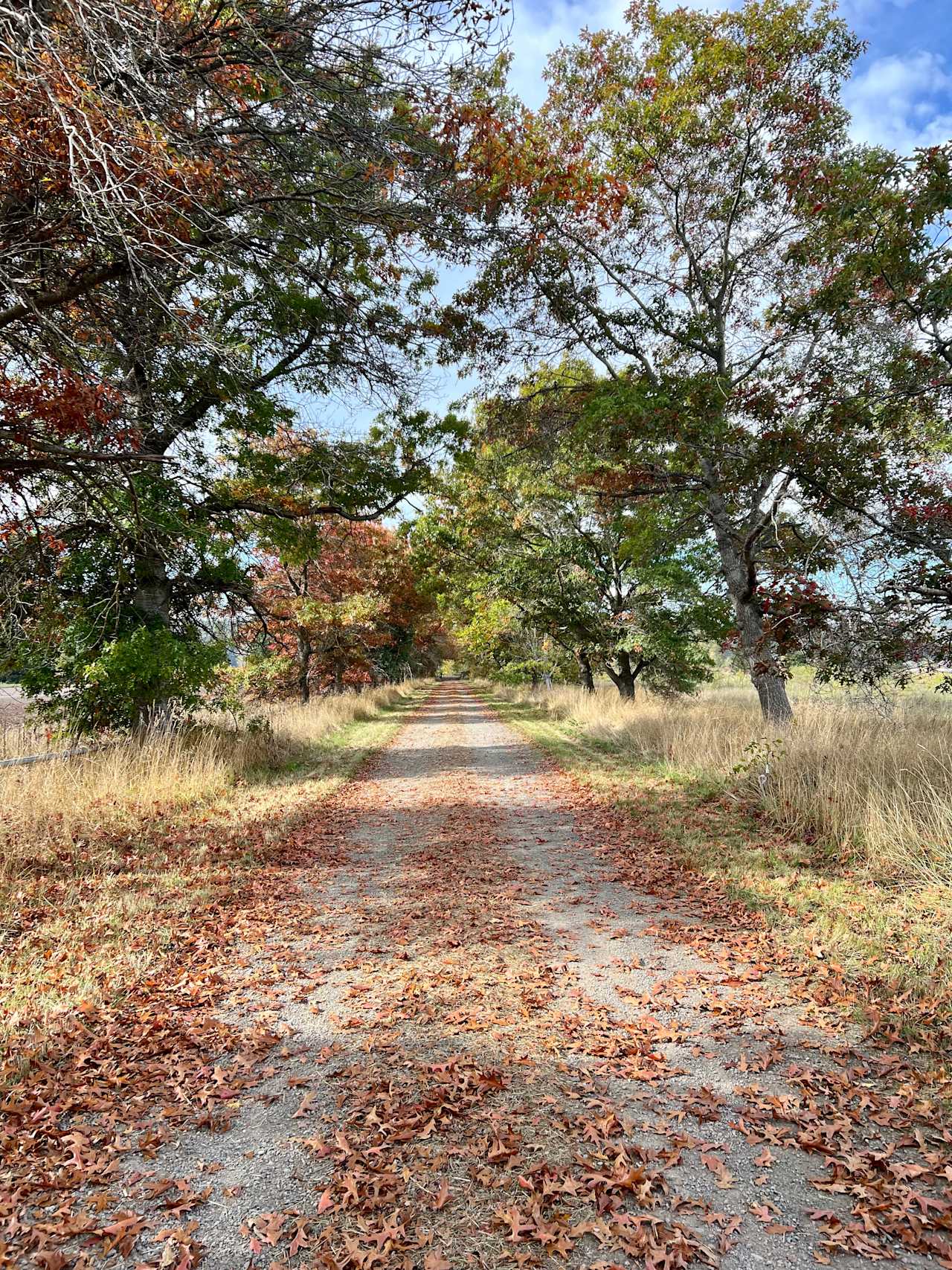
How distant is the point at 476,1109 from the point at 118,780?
23.6 ft

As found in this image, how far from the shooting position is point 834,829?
6398mm

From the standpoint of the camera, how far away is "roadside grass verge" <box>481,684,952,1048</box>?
166 inches

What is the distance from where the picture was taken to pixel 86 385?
4922 millimetres

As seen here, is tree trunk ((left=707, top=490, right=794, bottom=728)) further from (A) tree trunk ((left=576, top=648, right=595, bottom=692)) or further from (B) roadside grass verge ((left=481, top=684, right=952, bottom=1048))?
(A) tree trunk ((left=576, top=648, right=595, bottom=692))

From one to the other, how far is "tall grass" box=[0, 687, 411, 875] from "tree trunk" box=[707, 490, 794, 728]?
8.37 metres

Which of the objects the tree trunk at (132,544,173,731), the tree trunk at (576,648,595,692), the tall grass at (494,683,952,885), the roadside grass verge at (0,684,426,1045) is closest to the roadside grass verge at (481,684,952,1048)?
the tall grass at (494,683,952,885)

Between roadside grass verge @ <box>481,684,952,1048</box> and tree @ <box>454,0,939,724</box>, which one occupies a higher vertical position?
tree @ <box>454,0,939,724</box>

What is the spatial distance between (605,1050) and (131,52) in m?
6.56

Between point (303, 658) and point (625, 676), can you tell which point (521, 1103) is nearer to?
point (625, 676)

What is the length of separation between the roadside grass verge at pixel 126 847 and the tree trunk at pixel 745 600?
23.9 feet

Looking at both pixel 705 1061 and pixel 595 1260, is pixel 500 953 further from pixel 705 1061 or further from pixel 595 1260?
pixel 595 1260

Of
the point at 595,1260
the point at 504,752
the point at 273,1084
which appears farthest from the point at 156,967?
the point at 504,752

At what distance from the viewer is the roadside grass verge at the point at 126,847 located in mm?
4328

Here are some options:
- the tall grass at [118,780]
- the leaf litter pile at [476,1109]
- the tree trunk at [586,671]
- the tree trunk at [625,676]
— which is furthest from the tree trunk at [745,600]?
the tree trunk at [586,671]
